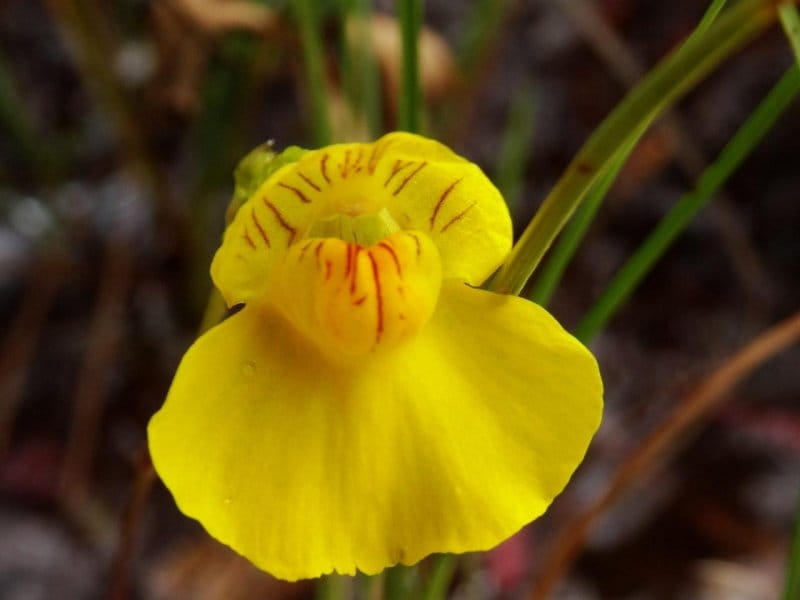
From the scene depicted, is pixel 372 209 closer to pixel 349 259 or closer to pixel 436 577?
pixel 349 259

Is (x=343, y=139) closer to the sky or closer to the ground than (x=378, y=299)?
closer to the ground

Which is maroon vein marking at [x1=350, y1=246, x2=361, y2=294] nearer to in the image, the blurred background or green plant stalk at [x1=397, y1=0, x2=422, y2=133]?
green plant stalk at [x1=397, y1=0, x2=422, y2=133]

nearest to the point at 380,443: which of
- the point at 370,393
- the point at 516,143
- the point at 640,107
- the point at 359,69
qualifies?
the point at 370,393

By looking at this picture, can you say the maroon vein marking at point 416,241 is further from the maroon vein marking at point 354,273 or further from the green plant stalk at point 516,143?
the green plant stalk at point 516,143

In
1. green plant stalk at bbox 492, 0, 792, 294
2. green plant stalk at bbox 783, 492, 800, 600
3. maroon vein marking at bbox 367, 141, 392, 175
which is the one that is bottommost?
green plant stalk at bbox 783, 492, 800, 600

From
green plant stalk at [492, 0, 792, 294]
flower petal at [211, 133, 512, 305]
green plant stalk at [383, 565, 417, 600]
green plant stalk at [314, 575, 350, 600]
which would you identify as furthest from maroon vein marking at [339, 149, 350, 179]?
green plant stalk at [314, 575, 350, 600]

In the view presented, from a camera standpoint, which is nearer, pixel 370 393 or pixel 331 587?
pixel 370 393
